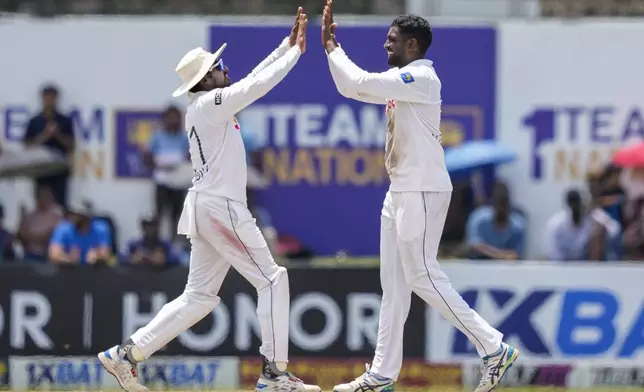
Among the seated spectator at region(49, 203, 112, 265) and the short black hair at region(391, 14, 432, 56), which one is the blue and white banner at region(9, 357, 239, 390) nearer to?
the seated spectator at region(49, 203, 112, 265)

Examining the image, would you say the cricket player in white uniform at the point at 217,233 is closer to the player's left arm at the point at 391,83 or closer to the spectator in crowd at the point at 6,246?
the player's left arm at the point at 391,83

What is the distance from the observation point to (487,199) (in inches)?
647

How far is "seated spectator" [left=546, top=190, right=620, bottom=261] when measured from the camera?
49.6 feet

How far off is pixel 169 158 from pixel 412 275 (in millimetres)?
6762

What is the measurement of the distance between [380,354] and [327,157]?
6949 mm

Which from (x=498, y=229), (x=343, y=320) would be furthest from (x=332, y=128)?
(x=343, y=320)

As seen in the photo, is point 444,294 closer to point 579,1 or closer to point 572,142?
→ point 572,142

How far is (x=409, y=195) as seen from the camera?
9.74 m

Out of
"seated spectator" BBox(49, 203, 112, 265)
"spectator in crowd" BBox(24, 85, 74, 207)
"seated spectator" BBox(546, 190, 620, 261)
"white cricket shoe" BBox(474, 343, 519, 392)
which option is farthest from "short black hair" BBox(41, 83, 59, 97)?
"white cricket shoe" BBox(474, 343, 519, 392)

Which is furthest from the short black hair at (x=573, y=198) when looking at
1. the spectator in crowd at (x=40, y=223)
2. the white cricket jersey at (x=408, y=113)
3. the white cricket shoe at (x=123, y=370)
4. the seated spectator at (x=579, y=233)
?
the white cricket shoe at (x=123, y=370)

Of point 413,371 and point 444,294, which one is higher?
point 444,294

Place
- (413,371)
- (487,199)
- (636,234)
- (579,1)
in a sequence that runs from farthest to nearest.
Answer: (579,1) → (487,199) → (636,234) → (413,371)

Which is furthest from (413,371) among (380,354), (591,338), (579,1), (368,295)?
(579,1)

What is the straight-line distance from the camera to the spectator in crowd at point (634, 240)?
50.0 feet
